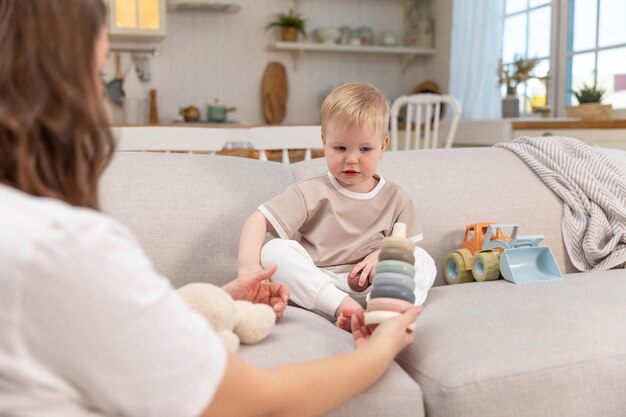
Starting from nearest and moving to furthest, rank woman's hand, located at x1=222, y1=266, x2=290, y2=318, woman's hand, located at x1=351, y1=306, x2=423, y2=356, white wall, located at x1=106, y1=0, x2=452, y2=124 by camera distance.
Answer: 1. woman's hand, located at x1=351, y1=306, x2=423, y2=356
2. woman's hand, located at x1=222, y1=266, x2=290, y2=318
3. white wall, located at x1=106, y1=0, x2=452, y2=124

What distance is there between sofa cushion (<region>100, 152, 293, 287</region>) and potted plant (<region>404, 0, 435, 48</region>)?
4050 mm

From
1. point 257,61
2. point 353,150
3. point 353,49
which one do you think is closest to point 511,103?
point 353,49

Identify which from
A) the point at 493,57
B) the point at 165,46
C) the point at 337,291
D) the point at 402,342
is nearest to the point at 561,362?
the point at 402,342

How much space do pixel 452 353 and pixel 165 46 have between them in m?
4.24

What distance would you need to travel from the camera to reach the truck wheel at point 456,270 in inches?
74.7

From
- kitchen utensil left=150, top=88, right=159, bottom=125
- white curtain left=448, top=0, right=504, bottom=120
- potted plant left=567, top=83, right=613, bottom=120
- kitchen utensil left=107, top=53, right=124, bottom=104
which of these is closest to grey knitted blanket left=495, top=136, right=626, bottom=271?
potted plant left=567, top=83, right=613, bottom=120

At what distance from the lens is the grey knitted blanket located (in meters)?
2.04

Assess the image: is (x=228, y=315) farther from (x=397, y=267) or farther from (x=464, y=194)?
(x=464, y=194)

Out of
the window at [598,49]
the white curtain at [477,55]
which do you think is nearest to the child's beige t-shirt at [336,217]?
the window at [598,49]

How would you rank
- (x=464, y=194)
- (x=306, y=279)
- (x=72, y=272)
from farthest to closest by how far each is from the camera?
1. (x=464, y=194)
2. (x=306, y=279)
3. (x=72, y=272)

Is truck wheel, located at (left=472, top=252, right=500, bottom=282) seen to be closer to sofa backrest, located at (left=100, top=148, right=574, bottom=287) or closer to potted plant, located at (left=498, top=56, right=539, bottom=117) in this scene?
sofa backrest, located at (left=100, top=148, right=574, bottom=287)

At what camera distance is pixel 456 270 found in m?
1.93

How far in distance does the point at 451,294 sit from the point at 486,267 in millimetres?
192

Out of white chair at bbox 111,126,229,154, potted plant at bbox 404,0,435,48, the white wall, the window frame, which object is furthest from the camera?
potted plant at bbox 404,0,435,48
